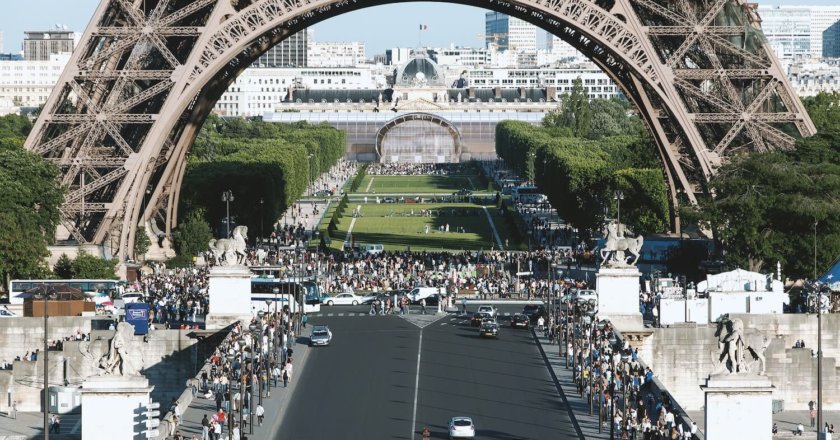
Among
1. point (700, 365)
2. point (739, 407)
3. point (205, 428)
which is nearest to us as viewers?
point (739, 407)

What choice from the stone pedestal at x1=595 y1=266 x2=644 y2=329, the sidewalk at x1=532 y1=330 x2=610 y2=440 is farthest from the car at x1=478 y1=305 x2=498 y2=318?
the stone pedestal at x1=595 y1=266 x2=644 y2=329

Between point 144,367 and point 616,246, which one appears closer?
point 144,367

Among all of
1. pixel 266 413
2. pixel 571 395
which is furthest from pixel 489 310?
pixel 266 413

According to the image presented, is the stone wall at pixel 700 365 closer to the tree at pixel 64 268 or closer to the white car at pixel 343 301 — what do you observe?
the white car at pixel 343 301

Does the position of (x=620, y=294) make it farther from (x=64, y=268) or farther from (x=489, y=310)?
(x=64, y=268)

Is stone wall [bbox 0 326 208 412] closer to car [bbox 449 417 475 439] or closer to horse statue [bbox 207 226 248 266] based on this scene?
horse statue [bbox 207 226 248 266]
